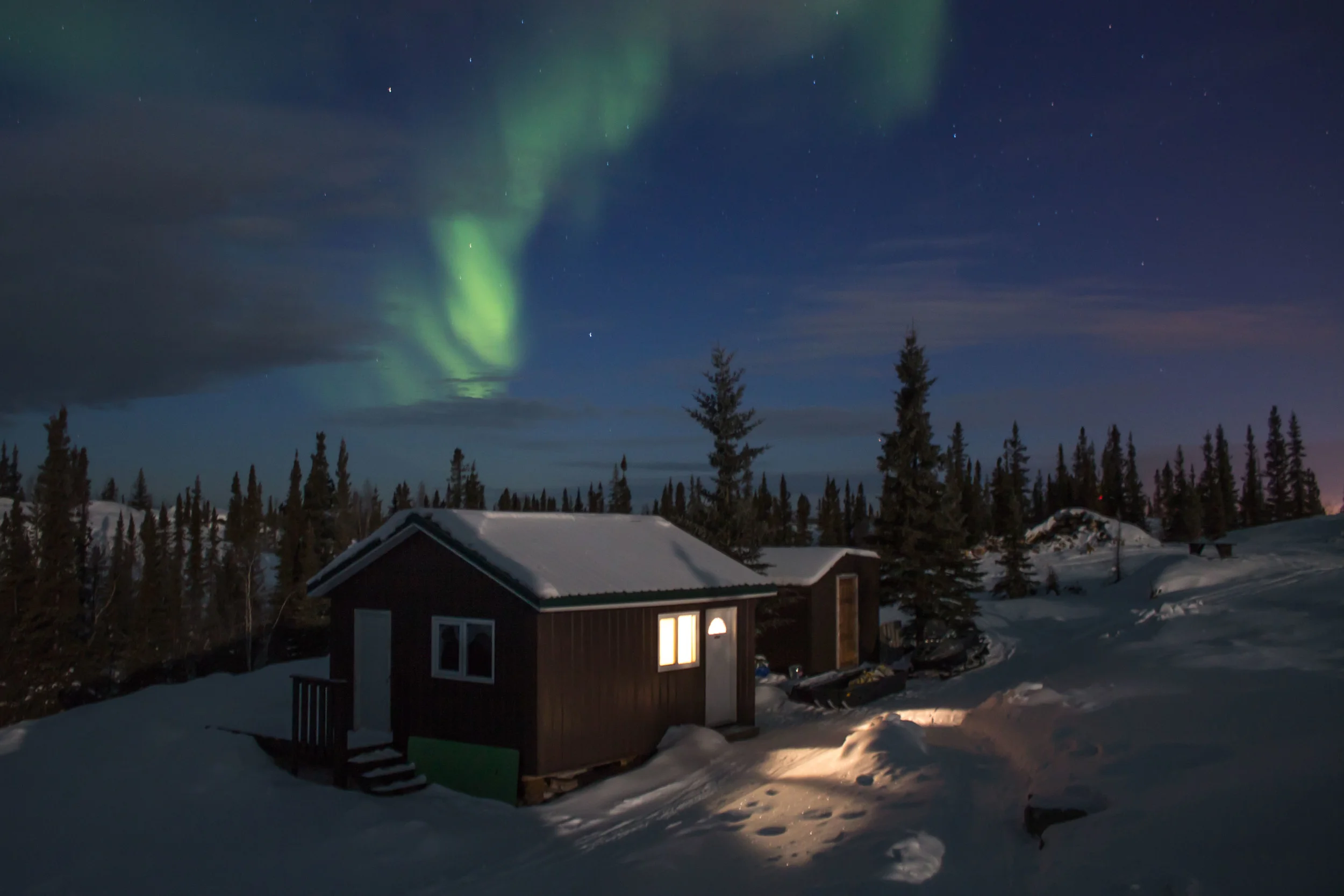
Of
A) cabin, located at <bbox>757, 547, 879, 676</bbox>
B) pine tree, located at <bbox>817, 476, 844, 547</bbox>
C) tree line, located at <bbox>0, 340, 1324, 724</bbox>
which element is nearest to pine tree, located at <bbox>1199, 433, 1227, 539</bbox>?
tree line, located at <bbox>0, 340, 1324, 724</bbox>

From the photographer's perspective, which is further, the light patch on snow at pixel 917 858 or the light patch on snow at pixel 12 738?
the light patch on snow at pixel 12 738

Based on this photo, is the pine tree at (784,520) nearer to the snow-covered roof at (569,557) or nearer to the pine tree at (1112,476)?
the pine tree at (1112,476)

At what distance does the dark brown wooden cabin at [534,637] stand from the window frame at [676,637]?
0.03 m

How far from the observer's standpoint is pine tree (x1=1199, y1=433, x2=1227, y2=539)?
79.6 m

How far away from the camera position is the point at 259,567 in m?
76.9

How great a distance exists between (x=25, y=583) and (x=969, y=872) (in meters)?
57.9

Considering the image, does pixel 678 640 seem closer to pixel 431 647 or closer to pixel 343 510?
pixel 431 647

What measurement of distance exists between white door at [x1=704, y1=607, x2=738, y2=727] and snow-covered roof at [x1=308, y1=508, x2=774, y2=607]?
0.58 metres

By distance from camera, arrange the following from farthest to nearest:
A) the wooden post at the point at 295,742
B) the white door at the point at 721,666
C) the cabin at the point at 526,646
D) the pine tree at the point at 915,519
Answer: the pine tree at the point at 915,519 → the white door at the point at 721,666 → the wooden post at the point at 295,742 → the cabin at the point at 526,646

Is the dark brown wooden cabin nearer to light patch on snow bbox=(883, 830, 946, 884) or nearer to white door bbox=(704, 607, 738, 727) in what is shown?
white door bbox=(704, 607, 738, 727)

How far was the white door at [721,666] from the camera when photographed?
17906 mm

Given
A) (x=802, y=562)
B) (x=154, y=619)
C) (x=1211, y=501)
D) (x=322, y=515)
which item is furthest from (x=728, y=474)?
(x=1211, y=501)

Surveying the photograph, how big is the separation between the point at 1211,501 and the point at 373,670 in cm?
8620

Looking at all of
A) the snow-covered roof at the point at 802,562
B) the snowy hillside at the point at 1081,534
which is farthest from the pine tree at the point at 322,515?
the snowy hillside at the point at 1081,534
